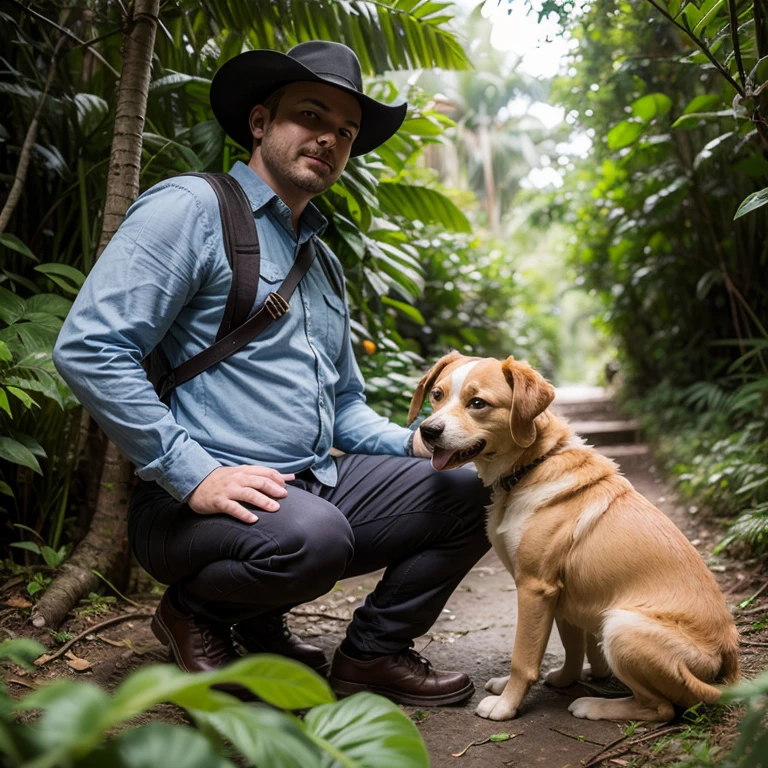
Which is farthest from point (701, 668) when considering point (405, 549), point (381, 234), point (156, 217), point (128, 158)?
point (381, 234)

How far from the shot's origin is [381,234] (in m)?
4.77

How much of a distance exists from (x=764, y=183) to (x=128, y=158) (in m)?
4.69

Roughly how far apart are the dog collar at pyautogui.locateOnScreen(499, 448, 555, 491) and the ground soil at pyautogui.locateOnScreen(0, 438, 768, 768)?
0.80m

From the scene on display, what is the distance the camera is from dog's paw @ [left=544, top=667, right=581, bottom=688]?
2783mm

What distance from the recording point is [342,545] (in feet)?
7.89

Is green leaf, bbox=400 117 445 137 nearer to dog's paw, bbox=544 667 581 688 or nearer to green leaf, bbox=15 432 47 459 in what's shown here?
green leaf, bbox=15 432 47 459

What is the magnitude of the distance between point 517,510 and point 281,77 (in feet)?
6.10

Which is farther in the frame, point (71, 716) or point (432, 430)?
point (432, 430)

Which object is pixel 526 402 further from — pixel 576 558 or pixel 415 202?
pixel 415 202

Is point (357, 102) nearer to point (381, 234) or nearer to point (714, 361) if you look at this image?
point (381, 234)

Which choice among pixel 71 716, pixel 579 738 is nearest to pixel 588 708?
pixel 579 738

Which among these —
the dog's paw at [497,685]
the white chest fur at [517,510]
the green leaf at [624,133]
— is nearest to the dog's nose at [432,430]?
the white chest fur at [517,510]

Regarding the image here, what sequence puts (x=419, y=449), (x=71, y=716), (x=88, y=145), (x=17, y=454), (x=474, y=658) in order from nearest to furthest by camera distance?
(x=71, y=716) → (x=17, y=454) → (x=419, y=449) → (x=474, y=658) → (x=88, y=145)

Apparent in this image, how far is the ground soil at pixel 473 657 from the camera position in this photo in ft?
7.36
